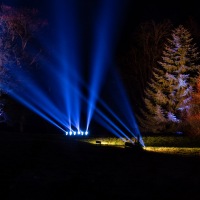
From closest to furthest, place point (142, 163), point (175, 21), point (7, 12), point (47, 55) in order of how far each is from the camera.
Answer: point (142, 163)
point (7, 12)
point (47, 55)
point (175, 21)

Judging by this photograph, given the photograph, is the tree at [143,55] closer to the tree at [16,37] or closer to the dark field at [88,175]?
the tree at [16,37]

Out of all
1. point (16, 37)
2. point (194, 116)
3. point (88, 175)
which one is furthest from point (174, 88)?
point (88, 175)

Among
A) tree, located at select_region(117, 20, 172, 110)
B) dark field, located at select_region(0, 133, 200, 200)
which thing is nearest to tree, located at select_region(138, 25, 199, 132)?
tree, located at select_region(117, 20, 172, 110)

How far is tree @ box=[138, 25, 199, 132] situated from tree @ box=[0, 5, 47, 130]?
11.3m

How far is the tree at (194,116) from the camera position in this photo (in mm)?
26359

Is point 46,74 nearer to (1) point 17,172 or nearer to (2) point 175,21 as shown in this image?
(2) point 175,21

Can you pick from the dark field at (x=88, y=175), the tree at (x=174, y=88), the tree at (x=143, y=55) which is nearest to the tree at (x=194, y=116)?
the tree at (x=174, y=88)

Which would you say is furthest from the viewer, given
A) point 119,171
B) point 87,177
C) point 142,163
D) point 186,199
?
point 142,163

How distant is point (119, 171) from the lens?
1152cm

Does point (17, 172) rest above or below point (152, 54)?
below

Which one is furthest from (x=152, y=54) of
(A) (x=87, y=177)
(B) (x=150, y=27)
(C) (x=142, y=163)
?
(A) (x=87, y=177)

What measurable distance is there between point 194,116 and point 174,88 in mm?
4222

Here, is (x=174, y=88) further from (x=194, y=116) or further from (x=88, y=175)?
(x=88, y=175)

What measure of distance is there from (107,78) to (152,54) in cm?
841
